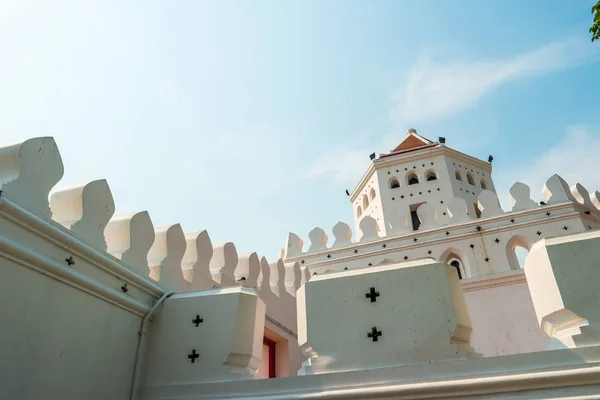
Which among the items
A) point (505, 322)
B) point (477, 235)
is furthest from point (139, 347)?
point (477, 235)

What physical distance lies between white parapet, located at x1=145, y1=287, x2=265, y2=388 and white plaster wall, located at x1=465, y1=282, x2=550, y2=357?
4926mm

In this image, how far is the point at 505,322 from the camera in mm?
7523

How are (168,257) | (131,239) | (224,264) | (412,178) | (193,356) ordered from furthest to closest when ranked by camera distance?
(412,178)
(224,264)
(168,257)
(131,239)
(193,356)

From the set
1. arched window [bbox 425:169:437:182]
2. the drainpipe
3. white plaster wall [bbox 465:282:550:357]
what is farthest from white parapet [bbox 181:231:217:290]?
arched window [bbox 425:169:437:182]

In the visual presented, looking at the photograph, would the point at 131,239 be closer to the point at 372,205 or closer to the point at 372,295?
the point at 372,295

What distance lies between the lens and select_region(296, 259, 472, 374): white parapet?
11.6 ft

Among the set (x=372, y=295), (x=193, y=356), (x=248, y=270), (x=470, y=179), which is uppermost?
(x=470, y=179)

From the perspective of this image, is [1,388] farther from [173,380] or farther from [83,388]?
[173,380]

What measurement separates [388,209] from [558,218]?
6.08m

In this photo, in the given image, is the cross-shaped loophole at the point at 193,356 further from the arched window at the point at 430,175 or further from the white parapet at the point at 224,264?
the arched window at the point at 430,175

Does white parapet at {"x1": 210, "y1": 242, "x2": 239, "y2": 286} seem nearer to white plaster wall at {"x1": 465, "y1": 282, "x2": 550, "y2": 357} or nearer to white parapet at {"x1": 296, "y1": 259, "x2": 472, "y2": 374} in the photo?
white parapet at {"x1": 296, "y1": 259, "x2": 472, "y2": 374}

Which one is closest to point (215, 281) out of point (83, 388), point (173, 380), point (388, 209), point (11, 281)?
point (173, 380)

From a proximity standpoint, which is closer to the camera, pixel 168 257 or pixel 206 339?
pixel 206 339

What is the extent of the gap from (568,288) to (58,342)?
A: 153 inches
